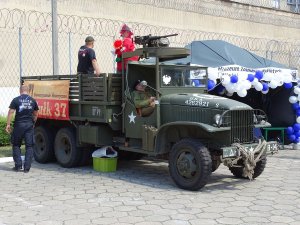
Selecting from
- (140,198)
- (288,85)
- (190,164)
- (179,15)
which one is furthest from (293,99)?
(179,15)

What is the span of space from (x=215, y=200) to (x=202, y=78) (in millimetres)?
2823

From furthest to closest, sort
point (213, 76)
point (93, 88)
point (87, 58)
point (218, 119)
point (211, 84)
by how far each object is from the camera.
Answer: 1. point (213, 76)
2. point (211, 84)
3. point (87, 58)
4. point (93, 88)
5. point (218, 119)

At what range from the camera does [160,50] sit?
767 centimetres

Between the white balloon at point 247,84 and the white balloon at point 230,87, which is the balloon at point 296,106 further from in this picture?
the white balloon at point 230,87

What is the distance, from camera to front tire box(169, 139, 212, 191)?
6.92 m

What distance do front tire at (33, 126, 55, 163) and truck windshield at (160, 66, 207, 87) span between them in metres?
3.00

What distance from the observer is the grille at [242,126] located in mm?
7258

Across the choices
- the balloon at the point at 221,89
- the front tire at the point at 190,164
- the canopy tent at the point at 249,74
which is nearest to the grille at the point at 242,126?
the front tire at the point at 190,164

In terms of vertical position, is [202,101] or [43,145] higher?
[202,101]

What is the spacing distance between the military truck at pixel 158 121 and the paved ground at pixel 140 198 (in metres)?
0.35

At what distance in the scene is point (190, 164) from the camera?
709 centimetres

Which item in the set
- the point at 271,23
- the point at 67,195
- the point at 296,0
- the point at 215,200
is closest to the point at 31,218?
the point at 67,195

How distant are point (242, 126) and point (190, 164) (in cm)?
104

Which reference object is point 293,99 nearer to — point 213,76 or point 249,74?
point 249,74
